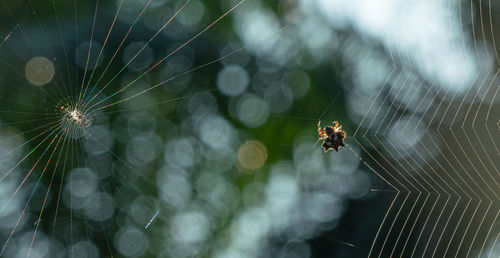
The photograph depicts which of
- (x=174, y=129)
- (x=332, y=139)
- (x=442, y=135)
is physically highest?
(x=442, y=135)

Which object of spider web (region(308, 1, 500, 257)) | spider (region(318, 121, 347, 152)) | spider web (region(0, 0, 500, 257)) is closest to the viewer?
spider (region(318, 121, 347, 152))

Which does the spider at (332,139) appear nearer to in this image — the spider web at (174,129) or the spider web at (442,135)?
the spider web at (174,129)

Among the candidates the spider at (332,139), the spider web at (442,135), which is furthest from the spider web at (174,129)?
the spider at (332,139)

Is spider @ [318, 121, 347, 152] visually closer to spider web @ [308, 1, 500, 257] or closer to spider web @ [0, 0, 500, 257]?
spider web @ [0, 0, 500, 257]

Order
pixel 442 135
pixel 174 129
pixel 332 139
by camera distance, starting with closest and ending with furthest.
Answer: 1. pixel 332 139
2. pixel 174 129
3. pixel 442 135

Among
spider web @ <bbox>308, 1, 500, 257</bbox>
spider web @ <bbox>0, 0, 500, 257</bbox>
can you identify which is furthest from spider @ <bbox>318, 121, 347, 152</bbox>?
spider web @ <bbox>308, 1, 500, 257</bbox>

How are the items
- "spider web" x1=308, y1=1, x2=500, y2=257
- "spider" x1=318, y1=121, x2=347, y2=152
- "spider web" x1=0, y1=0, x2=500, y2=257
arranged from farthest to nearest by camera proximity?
"spider web" x1=308, y1=1, x2=500, y2=257 → "spider web" x1=0, y1=0, x2=500, y2=257 → "spider" x1=318, y1=121, x2=347, y2=152

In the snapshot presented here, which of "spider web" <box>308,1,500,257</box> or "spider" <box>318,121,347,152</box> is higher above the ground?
"spider web" <box>308,1,500,257</box>

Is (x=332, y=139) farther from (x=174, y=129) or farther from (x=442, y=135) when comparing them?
(x=442, y=135)

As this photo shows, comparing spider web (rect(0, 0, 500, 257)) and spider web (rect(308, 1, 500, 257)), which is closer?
spider web (rect(0, 0, 500, 257))

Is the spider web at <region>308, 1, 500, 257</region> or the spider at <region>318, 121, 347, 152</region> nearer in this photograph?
the spider at <region>318, 121, 347, 152</region>

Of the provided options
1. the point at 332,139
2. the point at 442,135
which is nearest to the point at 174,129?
the point at 332,139
